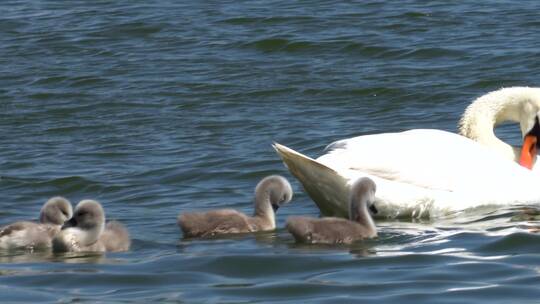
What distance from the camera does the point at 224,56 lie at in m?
18.0

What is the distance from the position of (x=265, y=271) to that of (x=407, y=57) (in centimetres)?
906

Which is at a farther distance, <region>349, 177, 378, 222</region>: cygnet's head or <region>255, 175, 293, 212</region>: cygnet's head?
<region>255, 175, 293, 212</region>: cygnet's head

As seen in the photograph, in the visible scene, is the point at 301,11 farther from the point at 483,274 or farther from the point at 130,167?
the point at 483,274

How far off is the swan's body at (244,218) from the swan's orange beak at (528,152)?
217cm

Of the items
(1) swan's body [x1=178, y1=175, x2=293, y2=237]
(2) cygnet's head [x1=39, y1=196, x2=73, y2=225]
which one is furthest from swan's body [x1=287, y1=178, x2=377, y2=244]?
(2) cygnet's head [x1=39, y1=196, x2=73, y2=225]

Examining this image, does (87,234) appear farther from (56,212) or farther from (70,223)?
(56,212)

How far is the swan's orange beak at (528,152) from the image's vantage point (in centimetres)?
1156

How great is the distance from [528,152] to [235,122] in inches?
150

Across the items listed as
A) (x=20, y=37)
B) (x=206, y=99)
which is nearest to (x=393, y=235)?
(x=206, y=99)

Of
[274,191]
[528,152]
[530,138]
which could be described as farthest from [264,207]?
[530,138]

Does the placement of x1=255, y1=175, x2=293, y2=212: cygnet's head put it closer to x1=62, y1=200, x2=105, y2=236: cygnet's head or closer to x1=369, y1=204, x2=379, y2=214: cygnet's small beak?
x1=369, y1=204, x2=379, y2=214: cygnet's small beak

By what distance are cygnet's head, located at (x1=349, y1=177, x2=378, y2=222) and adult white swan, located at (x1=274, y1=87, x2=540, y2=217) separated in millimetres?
198

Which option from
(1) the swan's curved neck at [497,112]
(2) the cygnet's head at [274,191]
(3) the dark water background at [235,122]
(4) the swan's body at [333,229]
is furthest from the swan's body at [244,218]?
(1) the swan's curved neck at [497,112]

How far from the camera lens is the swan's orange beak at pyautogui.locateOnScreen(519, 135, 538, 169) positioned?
11562 mm
